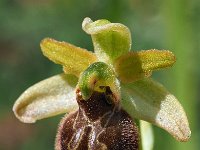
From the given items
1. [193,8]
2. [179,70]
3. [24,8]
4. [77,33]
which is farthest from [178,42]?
[24,8]

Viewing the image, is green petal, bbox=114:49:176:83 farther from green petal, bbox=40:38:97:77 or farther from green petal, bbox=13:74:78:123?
green petal, bbox=13:74:78:123

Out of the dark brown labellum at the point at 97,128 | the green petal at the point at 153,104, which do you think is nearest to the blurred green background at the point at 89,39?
the green petal at the point at 153,104

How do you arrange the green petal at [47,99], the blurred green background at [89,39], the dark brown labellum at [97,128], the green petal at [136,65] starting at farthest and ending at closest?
the blurred green background at [89,39], the green petal at [47,99], the green petal at [136,65], the dark brown labellum at [97,128]

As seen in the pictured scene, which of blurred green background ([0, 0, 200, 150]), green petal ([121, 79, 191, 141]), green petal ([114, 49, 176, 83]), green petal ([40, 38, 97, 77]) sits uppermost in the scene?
green petal ([40, 38, 97, 77])

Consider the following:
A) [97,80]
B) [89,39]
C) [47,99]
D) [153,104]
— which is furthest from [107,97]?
[89,39]

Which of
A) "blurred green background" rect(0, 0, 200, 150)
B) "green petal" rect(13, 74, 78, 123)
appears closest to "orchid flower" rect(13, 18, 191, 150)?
"green petal" rect(13, 74, 78, 123)

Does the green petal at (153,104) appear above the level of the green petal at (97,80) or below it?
below

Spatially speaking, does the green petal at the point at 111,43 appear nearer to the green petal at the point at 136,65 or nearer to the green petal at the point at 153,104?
the green petal at the point at 136,65
